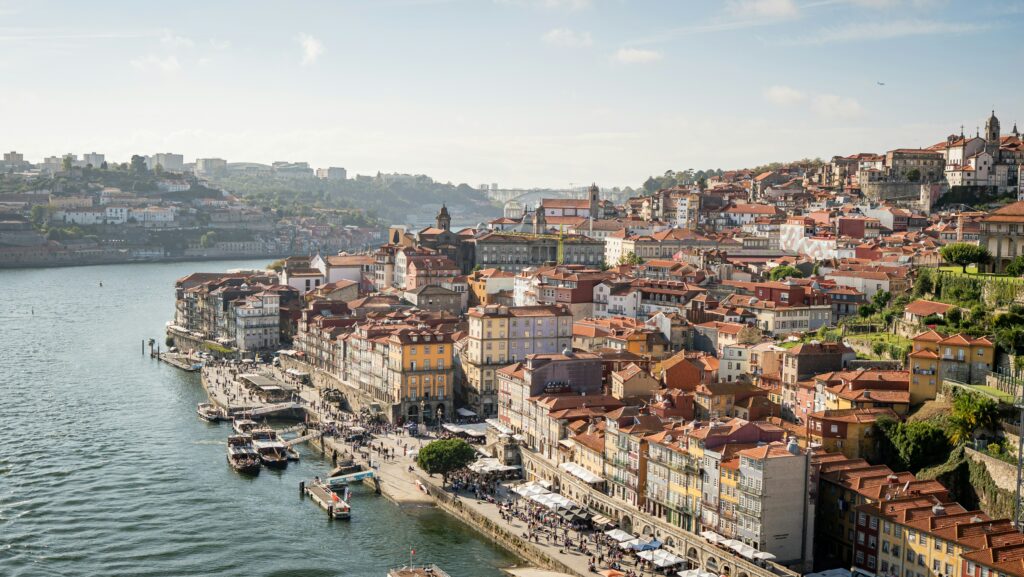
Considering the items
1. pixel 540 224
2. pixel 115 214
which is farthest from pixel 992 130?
pixel 115 214

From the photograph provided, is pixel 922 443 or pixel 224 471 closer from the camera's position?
pixel 922 443

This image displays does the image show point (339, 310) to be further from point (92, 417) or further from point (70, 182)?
point (70, 182)

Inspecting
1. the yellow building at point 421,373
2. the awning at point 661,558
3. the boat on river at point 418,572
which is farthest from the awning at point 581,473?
the yellow building at point 421,373

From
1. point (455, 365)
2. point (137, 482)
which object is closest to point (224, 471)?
point (137, 482)

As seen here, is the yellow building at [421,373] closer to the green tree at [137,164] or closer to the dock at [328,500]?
the dock at [328,500]

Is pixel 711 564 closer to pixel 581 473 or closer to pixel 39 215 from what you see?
pixel 581 473

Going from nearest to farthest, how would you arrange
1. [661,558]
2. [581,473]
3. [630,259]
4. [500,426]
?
[661,558]
[581,473]
[500,426]
[630,259]
